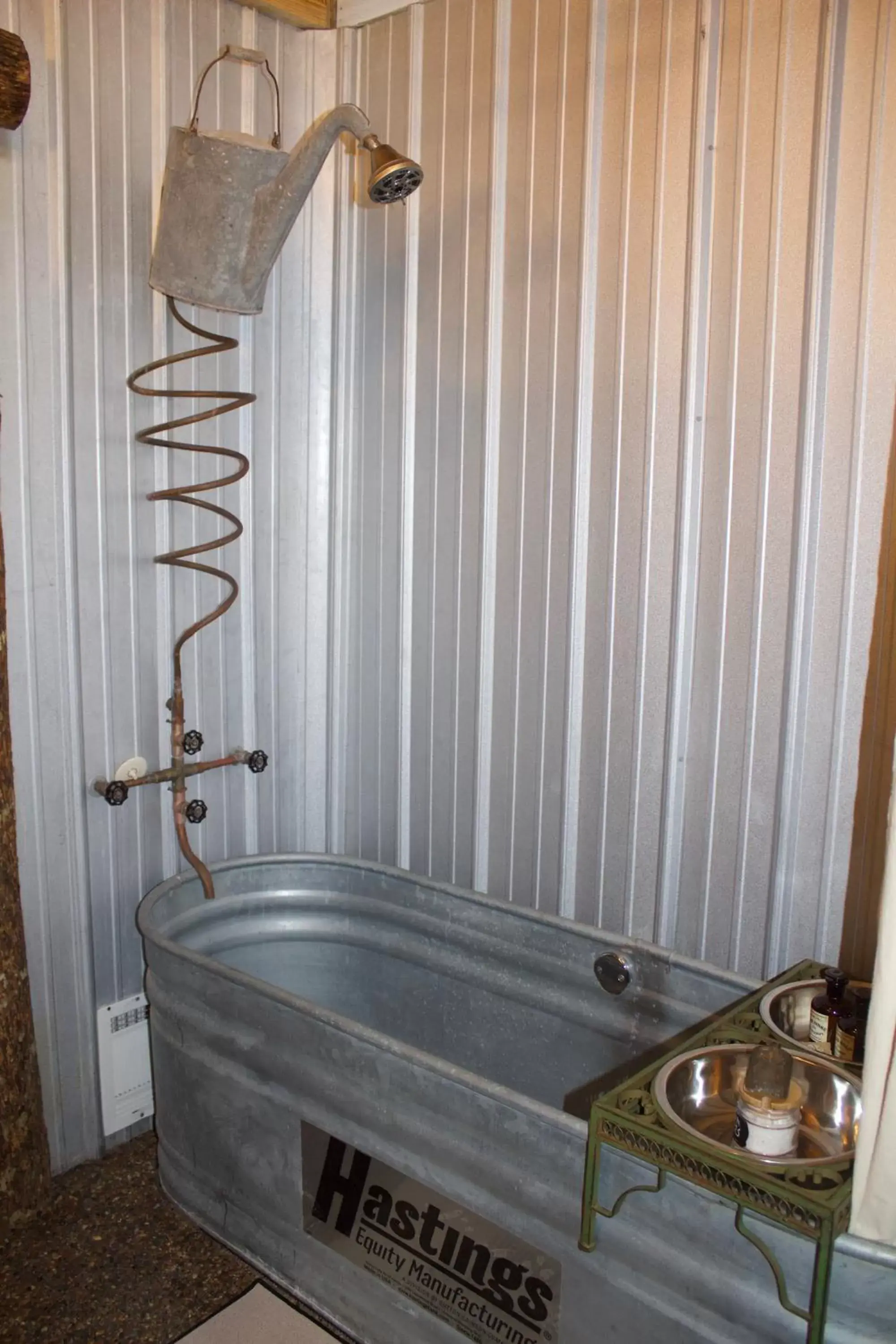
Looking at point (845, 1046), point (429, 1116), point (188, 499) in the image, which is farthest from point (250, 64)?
point (845, 1046)

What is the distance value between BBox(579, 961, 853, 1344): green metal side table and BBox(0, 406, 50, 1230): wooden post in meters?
1.25

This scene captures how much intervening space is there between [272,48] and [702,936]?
7.28ft

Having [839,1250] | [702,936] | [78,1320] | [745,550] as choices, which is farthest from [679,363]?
[78,1320]

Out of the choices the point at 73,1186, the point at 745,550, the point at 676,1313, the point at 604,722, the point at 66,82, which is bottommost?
the point at 73,1186

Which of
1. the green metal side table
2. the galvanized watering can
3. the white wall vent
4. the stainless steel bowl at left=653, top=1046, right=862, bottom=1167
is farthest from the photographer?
the white wall vent

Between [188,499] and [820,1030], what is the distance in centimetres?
165

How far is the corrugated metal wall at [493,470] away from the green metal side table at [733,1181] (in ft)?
2.20

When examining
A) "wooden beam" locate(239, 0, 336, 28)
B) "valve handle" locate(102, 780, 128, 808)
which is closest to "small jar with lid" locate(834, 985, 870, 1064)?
"valve handle" locate(102, 780, 128, 808)

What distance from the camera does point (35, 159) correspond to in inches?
82.0

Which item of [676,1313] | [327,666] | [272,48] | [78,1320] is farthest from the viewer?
[327,666]

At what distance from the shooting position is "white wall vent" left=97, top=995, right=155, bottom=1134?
2.40 meters

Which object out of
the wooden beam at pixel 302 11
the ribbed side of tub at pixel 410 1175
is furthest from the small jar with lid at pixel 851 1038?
the wooden beam at pixel 302 11

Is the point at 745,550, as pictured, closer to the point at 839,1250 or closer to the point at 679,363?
the point at 679,363

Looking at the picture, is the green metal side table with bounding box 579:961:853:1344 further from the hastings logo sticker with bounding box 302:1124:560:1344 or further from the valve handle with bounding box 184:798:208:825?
the valve handle with bounding box 184:798:208:825
